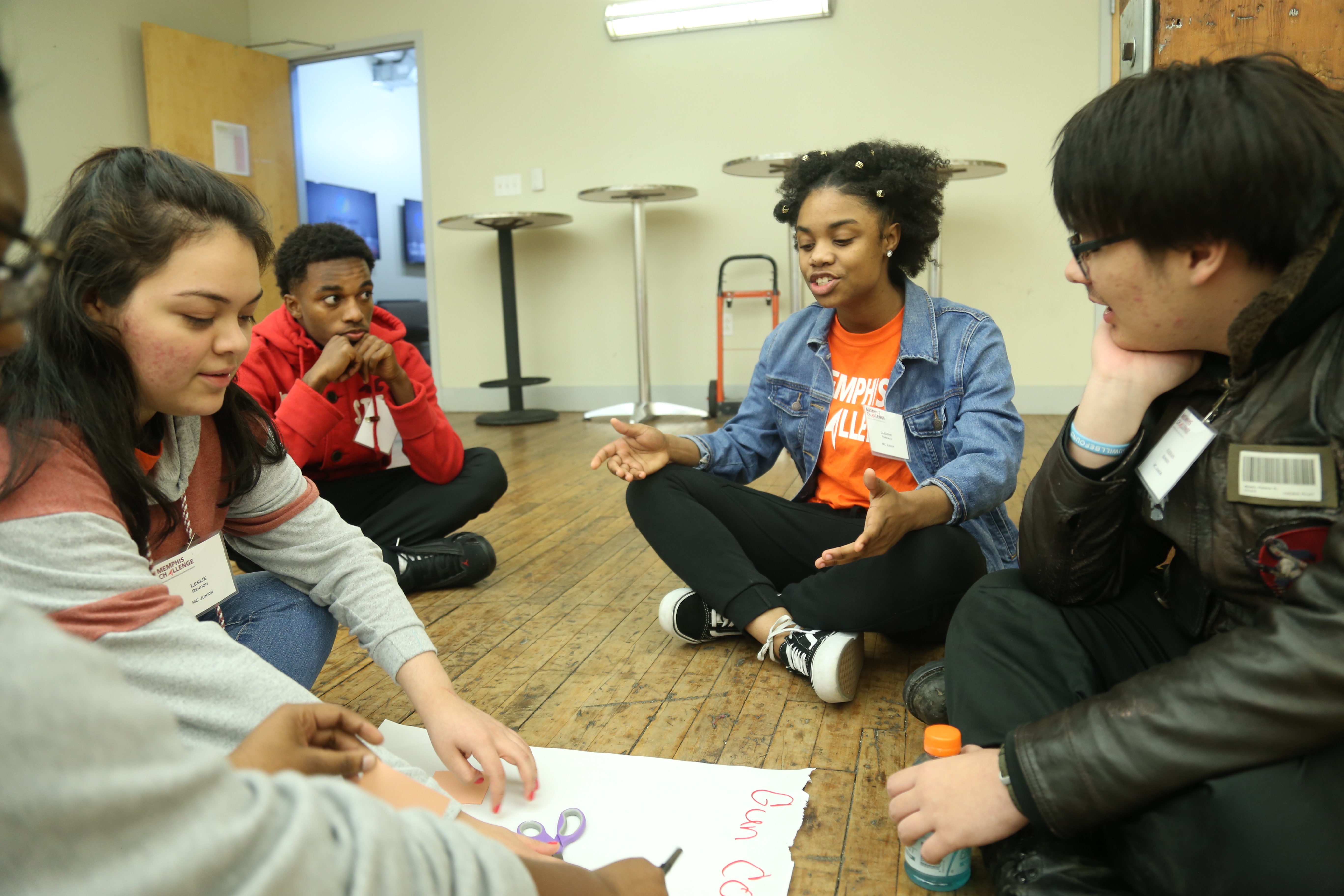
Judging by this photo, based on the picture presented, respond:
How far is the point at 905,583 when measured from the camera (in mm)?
1424

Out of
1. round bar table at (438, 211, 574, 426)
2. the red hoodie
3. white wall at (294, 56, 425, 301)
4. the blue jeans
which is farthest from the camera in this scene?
white wall at (294, 56, 425, 301)

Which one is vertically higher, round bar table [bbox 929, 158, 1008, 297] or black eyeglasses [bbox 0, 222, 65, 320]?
round bar table [bbox 929, 158, 1008, 297]

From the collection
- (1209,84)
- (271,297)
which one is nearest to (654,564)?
(1209,84)

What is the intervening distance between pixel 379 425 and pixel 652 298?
325cm

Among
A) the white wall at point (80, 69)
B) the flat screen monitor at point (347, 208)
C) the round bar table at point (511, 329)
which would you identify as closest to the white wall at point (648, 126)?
the white wall at point (80, 69)

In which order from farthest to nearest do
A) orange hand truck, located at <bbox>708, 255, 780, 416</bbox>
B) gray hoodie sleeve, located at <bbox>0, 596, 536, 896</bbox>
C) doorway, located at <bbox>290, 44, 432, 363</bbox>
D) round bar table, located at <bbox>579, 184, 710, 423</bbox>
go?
1. doorway, located at <bbox>290, 44, 432, 363</bbox>
2. orange hand truck, located at <bbox>708, 255, 780, 416</bbox>
3. round bar table, located at <bbox>579, 184, 710, 423</bbox>
4. gray hoodie sleeve, located at <bbox>0, 596, 536, 896</bbox>

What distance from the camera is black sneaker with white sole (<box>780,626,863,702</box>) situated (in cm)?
135

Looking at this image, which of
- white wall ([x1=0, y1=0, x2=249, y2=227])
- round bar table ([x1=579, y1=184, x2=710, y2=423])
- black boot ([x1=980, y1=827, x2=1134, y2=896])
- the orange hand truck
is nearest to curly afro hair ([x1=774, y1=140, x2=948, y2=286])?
black boot ([x1=980, y1=827, x2=1134, y2=896])

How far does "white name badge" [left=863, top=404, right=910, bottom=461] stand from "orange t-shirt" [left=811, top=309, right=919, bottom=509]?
0.08 ft

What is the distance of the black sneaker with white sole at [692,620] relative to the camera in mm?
1618

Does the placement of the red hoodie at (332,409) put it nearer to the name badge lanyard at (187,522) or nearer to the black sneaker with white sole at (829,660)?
the name badge lanyard at (187,522)

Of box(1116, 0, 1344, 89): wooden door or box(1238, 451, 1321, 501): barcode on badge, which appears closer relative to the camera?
box(1238, 451, 1321, 501): barcode on badge

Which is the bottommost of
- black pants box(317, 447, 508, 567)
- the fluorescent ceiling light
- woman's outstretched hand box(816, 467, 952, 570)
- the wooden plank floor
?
the wooden plank floor

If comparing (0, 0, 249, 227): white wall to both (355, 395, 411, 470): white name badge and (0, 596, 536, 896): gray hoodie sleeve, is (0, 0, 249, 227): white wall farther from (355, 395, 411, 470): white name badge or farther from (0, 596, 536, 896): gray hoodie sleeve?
(0, 596, 536, 896): gray hoodie sleeve
